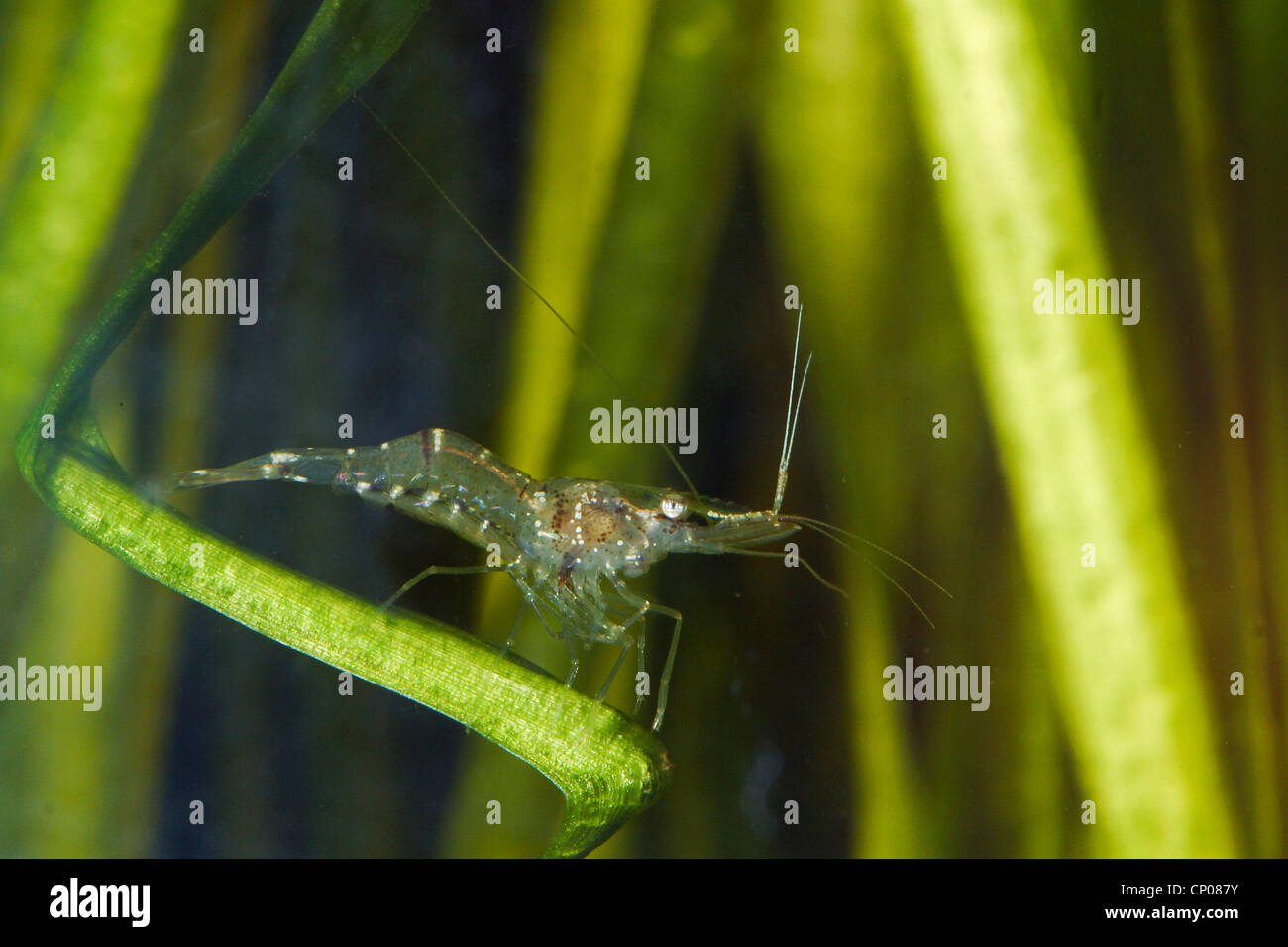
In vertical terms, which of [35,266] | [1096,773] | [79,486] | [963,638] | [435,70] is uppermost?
[435,70]

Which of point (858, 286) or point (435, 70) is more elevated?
point (435, 70)

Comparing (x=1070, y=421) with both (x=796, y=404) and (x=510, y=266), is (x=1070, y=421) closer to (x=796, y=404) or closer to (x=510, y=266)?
(x=796, y=404)

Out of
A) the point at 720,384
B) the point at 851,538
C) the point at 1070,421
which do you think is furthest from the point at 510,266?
the point at 1070,421

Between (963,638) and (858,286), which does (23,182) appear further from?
(963,638)

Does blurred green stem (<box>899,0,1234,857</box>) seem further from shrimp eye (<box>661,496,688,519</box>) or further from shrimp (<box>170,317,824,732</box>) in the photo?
shrimp eye (<box>661,496,688,519</box>)

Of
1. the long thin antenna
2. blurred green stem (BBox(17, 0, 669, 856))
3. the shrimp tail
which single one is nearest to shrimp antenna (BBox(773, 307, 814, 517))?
the long thin antenna

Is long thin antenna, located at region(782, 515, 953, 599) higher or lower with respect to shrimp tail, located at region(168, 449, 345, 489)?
lower

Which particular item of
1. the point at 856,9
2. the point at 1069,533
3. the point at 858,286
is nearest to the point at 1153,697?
the point at 1069,533
